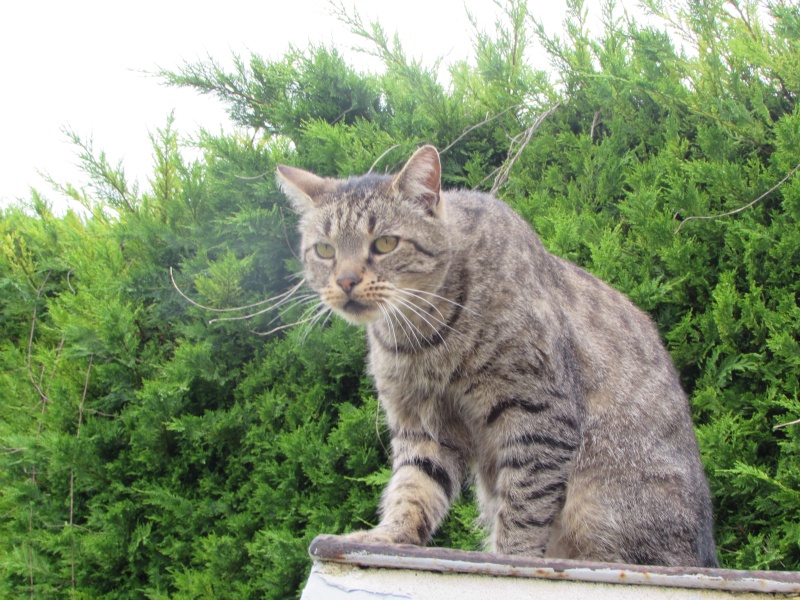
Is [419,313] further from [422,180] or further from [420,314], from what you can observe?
[422,180]

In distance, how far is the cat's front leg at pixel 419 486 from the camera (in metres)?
1.93

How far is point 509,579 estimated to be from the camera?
106cm

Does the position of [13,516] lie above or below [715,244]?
below

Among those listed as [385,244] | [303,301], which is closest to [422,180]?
[385,244]

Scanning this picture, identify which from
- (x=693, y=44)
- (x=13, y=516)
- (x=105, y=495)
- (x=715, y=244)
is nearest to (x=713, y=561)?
(x=715, y=244)

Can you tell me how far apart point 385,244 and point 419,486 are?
72cm

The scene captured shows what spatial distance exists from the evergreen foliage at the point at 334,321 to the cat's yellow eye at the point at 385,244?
769mm

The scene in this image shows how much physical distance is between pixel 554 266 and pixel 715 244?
80 cm

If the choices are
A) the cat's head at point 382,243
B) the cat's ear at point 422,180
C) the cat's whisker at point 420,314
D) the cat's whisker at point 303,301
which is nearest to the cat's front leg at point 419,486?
the cat's whisker at point 420,314

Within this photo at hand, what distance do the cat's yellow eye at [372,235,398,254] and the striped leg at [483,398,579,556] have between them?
1.88 ft

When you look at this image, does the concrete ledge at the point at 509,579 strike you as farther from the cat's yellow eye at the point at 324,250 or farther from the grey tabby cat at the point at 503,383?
the cat's yellow eye at the point at 324,250

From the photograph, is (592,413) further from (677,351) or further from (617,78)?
(617,78)

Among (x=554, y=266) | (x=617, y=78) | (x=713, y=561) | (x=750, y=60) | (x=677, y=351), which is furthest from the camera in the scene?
(x=617, y=78)

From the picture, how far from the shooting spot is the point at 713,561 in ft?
6.63
